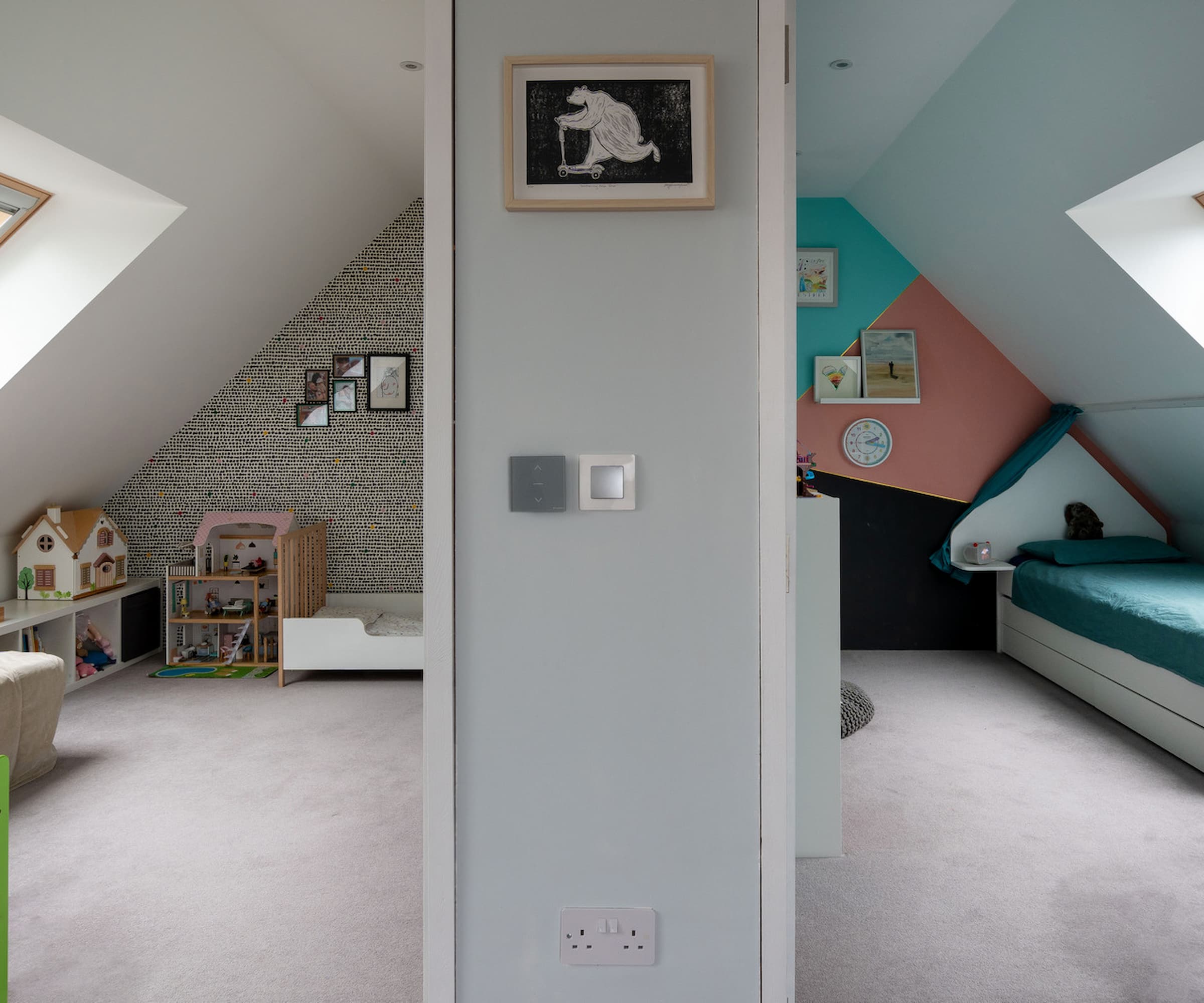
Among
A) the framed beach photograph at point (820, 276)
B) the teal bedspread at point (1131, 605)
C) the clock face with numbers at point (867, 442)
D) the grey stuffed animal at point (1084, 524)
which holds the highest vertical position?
the framed beach photograph at point (820, 276)

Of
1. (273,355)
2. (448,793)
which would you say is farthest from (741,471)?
(273,355)

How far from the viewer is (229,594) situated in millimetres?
4664

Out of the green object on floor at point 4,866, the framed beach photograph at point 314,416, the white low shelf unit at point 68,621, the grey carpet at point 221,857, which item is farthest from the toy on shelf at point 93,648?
the green object on floor at point 4,866

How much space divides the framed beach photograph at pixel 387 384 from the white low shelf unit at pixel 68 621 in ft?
5.15

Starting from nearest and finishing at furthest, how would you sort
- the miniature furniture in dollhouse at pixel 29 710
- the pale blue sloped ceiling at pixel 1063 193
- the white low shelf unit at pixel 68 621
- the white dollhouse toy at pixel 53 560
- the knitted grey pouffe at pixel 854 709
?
1. the pale blue sloped ceiling at pixel 1063 193
2. the miniature furniture in dollhouse at pixel 29 710
3. the knitted grey pouffe at pixel 854 709
4. the white low shelf unit at pixel 68 621
5. the white dollhouse toy at pixel 53 560

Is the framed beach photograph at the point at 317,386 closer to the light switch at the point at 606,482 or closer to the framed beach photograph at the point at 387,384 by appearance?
the framed beach photograph at the point at 387,384

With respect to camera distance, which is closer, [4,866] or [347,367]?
[4,866]

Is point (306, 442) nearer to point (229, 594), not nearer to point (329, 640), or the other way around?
point (229, 594)

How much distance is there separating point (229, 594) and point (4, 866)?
3574 mm

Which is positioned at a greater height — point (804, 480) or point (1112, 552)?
point (804, 480)

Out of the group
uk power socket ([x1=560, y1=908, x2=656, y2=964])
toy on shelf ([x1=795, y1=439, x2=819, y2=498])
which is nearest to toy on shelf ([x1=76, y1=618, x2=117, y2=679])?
toy on shelf ([x1=795, y1=439, x2=819, y2=498])

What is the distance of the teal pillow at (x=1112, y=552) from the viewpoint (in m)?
4.11

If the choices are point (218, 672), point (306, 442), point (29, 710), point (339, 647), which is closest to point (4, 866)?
point (29, 710)

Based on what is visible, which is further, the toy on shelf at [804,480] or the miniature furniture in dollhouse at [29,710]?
the miniature furniture in dollhouse at [29,710]
